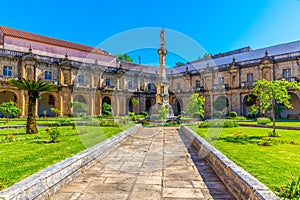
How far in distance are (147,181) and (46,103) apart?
3152 centimetres

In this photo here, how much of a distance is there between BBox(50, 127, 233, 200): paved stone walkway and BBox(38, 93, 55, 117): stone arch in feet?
93.8

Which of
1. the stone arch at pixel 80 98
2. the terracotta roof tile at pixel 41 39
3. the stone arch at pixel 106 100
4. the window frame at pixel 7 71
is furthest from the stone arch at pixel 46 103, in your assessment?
the terracotta roof tile at pixel 41 39

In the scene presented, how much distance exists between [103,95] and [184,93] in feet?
48.5

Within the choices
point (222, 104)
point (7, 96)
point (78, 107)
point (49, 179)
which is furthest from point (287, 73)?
point (7, 96)

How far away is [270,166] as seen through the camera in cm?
486

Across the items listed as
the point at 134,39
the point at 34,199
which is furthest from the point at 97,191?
the point at 134,39

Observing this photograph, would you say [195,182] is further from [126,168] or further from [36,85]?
[36,85]

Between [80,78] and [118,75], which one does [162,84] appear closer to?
[80,78]

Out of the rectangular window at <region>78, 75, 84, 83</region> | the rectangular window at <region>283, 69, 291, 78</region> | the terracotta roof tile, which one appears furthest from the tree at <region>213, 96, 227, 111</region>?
the terracotta roof tile

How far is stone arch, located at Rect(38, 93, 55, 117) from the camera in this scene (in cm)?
3090

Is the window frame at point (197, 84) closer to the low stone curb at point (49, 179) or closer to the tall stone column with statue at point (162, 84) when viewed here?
the tall stone column with statue at point (162, 84)

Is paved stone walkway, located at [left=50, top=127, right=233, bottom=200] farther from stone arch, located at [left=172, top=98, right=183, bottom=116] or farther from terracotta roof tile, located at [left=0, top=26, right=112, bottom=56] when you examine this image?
stone arch, located at [left=172, top=98, right=183, bottom=116]

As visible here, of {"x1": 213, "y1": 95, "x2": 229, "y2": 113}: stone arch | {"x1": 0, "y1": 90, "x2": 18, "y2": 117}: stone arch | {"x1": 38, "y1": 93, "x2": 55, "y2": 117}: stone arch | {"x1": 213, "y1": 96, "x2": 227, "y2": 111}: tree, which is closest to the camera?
{"x1": 0, "y1": 90, "x2": 18, "y2": 117}: stone arch

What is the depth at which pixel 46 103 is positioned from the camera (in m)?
31.6
